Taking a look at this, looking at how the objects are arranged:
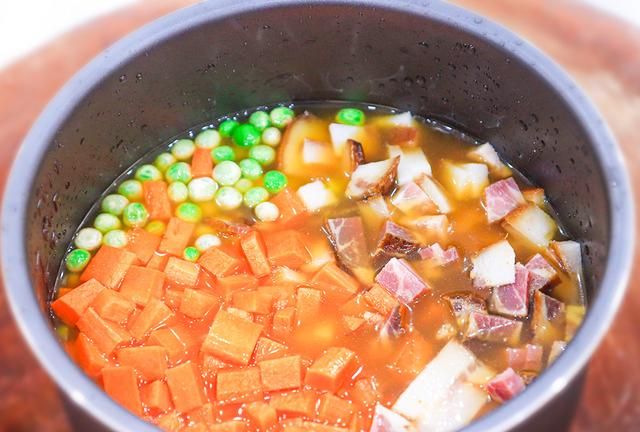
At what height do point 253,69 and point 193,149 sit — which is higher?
point 253,69

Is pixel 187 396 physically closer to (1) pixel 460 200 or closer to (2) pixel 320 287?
(2) pixel 320 287

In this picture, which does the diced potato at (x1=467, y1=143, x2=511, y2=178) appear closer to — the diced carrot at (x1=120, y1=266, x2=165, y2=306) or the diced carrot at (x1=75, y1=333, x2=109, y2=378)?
the diced carrot at (x1=120, y1=266, x2=165, y2=306)

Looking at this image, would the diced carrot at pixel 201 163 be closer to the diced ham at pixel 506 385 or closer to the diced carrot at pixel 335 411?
the diced carrot at pixel 335 411

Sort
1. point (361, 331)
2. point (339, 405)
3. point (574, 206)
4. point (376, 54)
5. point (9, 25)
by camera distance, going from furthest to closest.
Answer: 1. point (9, 25)
2. point (376, 54)
3. point (574, 206)
4. point (361, 331)
5. point (339, 405)

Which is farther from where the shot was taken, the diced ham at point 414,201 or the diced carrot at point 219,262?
the diced ham at point 414,201

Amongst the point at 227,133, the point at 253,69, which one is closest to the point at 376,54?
the point at 253,69

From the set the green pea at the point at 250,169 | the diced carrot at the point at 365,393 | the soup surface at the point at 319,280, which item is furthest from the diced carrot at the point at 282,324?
the green pea at the point at 250,169
